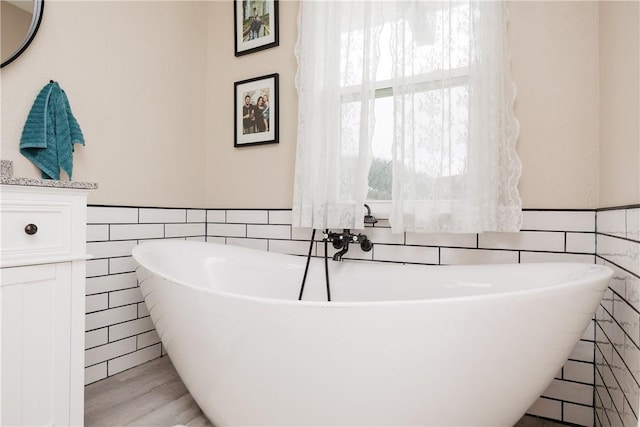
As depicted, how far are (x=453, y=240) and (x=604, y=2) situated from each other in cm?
108

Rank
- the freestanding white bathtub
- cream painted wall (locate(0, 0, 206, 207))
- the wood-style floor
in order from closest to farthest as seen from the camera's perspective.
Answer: the freestanding white bathtub < the wood-style floor < cream painted wall (locate(0, 0, 206, 207))

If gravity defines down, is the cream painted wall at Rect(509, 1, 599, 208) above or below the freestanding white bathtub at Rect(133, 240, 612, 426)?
above

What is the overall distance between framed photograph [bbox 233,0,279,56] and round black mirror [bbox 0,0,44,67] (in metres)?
1.05

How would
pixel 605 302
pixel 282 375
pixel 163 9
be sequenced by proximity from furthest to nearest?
pixel 163 9 → pixel 605 302 → pixel 282 375

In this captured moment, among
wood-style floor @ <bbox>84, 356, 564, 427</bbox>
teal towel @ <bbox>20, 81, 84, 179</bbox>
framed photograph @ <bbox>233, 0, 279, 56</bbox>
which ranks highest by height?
framed photograph @ <bbox>233, 0, 279, 56</bbox>

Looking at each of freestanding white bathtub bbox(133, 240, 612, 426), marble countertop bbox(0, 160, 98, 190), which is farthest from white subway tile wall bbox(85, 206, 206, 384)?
freestanding white bathtub bbox(133, 240, 612, 426)

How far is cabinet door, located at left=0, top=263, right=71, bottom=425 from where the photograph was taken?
1.02 m

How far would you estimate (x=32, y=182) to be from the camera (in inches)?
41.8

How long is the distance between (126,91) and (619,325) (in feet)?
7.80

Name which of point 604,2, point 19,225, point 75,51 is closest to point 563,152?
point 604,2

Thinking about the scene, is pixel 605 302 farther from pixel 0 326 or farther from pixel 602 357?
pixel 0 326

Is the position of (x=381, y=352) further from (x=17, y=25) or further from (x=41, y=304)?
(x=17, y=25)

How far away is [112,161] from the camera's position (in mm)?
1875

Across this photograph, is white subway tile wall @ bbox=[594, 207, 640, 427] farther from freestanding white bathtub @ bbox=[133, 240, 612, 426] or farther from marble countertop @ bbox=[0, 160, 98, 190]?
marble countertop @ bbox=[0, 160, 98, 190]
